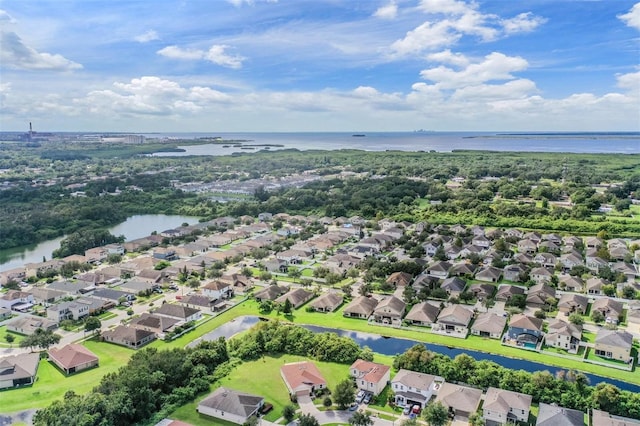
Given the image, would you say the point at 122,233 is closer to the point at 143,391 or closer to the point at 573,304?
the point at 143,391

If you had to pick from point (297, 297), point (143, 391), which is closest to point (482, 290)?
point (297, 297)

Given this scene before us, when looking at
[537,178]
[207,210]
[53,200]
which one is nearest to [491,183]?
[537,178]

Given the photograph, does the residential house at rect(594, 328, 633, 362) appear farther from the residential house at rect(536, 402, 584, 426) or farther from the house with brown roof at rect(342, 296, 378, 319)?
the house with brown roof at rect(342, 296, 378, 319)

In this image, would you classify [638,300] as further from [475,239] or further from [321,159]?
[321,159]

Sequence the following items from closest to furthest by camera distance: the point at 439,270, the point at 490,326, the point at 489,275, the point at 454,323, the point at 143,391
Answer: the point at 143,391 → the point at 490,326 → the point at 454,323 → the point at 489,275 → the point at 439,270

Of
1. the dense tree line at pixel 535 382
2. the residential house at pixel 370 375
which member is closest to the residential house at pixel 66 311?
the residential house at pixel 370 375

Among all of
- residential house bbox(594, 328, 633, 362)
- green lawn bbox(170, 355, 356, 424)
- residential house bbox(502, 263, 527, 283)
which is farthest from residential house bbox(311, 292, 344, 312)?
residential house bbox(594, 328, 633, 362)

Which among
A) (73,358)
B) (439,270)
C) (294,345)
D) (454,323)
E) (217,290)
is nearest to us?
(73,358)

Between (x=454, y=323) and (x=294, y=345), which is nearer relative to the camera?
(x=294, y=345)
